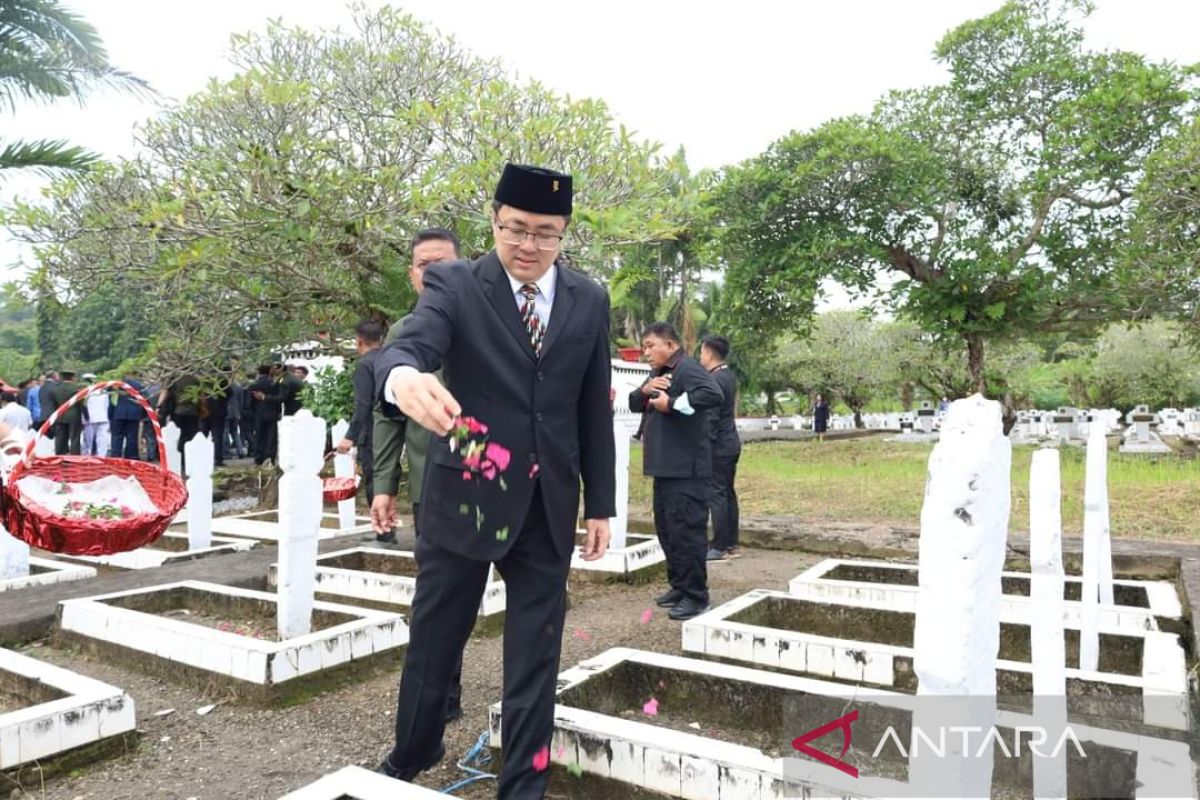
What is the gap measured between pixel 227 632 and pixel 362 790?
7.67 ft

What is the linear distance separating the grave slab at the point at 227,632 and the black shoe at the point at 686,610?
1.77 m

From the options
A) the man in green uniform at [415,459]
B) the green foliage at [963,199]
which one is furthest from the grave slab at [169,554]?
the green foliage at [963,199]

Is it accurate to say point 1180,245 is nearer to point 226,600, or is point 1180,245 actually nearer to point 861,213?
point 861,213

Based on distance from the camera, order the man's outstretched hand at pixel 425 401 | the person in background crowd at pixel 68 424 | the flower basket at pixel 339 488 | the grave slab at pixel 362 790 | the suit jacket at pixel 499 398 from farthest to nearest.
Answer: the person in background crowd at pixel 68 424 < the flower basket at pixel 339 488 < the suit jacket at pixel 499 398 < the grave slab at pixel 362 790 < the man's outstretched hand at pixel 425 401

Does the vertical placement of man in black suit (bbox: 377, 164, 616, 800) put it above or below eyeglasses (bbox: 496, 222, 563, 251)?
below

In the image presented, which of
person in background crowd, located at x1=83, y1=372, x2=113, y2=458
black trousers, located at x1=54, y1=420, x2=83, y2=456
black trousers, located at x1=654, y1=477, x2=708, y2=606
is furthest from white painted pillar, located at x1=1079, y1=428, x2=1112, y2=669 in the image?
black trousers, located at x1=54, y1=420, x2=83, y2=456

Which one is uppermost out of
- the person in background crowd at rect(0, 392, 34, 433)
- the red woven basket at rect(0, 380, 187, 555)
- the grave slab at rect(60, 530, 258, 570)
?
the person in background crowd at rect(0, 392, 34, 433)

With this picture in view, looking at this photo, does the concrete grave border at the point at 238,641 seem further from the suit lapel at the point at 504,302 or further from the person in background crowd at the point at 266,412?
the person in background crowd at the point at 266,412

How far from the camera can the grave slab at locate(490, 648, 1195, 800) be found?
2.47 metres

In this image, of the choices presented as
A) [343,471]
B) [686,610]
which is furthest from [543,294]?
[343,471]

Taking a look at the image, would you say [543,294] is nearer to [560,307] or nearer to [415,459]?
[560,307]

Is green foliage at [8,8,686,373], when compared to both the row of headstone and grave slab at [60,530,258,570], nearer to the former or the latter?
grave slab at [60,530,258,570]

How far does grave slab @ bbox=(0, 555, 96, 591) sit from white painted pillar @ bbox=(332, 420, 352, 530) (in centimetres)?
217

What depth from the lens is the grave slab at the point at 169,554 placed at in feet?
22.2
